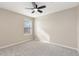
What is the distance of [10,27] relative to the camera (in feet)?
17.0

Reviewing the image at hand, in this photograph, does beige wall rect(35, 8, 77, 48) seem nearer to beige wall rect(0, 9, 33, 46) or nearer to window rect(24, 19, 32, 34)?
window rect(24, 19, 32, 34)

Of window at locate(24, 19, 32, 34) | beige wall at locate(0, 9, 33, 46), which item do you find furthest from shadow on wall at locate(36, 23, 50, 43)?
beige wall at locate(0, 9, 33, 46)

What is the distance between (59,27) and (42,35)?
6.31 feet

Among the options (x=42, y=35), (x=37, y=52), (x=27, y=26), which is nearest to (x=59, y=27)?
(x=42, y=35)

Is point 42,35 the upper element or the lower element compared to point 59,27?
lower

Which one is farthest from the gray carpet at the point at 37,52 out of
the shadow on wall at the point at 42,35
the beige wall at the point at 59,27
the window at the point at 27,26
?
the window at the point at 27,26

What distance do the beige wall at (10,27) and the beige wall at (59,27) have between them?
1.62 metres

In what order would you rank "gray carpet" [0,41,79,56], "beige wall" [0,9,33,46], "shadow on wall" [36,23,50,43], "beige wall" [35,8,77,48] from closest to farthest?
"gray carpet" [0,41,79,56]
"beige wall" [35,8,77,48]
"beige wall" [0,9,33,46]
"shadow on wall" [36,23,50,43]

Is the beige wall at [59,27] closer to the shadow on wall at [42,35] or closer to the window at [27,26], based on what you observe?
the shadow on wall at [42,35]

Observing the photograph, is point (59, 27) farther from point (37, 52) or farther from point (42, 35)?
point (37, 52)

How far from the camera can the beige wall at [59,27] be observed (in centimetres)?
442

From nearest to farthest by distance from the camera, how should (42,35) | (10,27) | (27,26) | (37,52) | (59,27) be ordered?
(37,52) → (10,27) → (59,27) → (42,35) → (27,26)

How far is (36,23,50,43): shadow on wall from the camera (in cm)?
634

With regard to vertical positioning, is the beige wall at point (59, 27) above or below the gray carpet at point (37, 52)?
above
